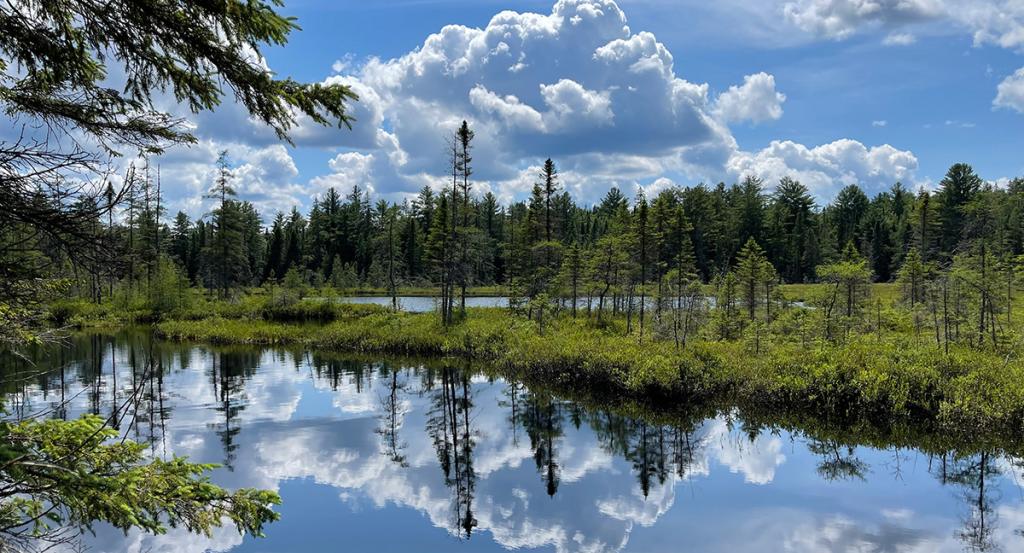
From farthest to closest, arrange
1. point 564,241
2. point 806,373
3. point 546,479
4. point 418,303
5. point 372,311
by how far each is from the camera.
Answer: point 564,241 → point 418,303 → point 372,311 → point 806,373 → point 546,479

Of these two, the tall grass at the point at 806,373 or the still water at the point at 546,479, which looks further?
the tall grass at the point at 806,373

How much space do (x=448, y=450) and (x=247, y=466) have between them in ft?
15.5

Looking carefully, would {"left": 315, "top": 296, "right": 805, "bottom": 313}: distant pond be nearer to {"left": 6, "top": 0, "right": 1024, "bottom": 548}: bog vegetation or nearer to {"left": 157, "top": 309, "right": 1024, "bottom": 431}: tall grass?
{"left": 6, "top": 0, "right": 1024, "bottom": 548}: bog vegetation

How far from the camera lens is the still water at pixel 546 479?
989 cm

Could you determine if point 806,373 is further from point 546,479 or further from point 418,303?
point 418,303

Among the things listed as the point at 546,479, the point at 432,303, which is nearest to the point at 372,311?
the point at 432,303

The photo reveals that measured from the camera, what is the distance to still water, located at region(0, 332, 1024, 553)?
989cm

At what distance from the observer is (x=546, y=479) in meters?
12.9

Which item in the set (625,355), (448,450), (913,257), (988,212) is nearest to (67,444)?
(448,450)

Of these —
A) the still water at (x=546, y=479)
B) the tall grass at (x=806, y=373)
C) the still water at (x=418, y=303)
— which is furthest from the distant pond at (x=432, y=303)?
the still water at (x=546, y=479)

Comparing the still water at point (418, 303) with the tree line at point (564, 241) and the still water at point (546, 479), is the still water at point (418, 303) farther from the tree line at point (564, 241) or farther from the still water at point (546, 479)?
the still water at point (546, 479)

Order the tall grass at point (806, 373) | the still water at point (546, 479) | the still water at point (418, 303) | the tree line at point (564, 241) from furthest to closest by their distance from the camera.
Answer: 1. the still water at point (418, 303)
2. the tree line at point (564, 241)
3. the tall grass at point (806, 373)
4. the still water at point (546, 479)

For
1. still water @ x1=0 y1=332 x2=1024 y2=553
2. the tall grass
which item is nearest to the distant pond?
the tall grass

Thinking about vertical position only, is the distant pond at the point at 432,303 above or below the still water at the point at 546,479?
above
